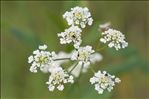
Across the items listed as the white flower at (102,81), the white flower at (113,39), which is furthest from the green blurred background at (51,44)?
the white flower at (102,81)

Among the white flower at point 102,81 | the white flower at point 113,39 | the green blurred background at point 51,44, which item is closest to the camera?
the white flower at point 102,81

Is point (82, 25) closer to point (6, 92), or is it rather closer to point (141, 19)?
point (6, 92)

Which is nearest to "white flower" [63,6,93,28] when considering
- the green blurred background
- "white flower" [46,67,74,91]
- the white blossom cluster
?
the white blossom cluster

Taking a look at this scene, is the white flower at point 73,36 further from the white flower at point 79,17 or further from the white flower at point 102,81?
the white flower at point 102,81

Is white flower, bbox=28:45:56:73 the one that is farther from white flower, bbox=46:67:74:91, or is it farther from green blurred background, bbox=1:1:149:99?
green blurred background, bbox=1:1:149:99

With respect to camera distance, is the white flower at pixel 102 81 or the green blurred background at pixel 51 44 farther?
the green blurred background at pixel 51 44

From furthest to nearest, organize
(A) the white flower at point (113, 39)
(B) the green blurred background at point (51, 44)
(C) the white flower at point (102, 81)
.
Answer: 1. (B) the green blurred background at point (51, 44)
2. (A) the white flower at point (113, 39)
3. (C) the white flower at point (102, 81)

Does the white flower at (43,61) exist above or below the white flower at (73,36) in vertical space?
below

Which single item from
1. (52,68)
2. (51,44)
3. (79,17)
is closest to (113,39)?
(79,17)
